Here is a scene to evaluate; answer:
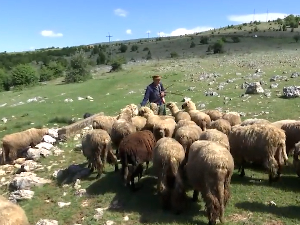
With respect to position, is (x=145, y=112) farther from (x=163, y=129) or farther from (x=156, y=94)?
(x=163, y=129)

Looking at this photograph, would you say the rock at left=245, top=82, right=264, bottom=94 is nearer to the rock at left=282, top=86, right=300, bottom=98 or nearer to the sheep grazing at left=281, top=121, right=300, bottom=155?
the rock at left=282, top=86, right=300, bottom=98

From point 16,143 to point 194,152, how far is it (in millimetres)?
10353

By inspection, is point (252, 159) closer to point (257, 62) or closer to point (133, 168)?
point (133, 168)

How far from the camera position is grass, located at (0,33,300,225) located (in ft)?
29.1

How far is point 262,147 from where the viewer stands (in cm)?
1009

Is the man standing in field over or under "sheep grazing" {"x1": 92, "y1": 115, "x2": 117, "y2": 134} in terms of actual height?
over

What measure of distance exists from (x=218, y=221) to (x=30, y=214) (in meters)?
4.97

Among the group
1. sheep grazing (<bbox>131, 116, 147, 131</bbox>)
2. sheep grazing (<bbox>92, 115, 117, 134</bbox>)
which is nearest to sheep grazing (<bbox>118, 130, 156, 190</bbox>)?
sheep grazing (<bbox>131, 116, 147, 131</bbox>)

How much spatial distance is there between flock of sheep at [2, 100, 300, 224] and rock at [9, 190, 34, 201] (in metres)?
2.03

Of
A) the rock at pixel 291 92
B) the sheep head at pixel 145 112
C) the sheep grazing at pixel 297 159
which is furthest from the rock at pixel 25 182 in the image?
the rock at pixel 291 92

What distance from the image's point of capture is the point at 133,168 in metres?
10.3

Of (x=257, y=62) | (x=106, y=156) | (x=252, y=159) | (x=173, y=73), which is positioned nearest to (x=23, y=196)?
(x=106, y=156)

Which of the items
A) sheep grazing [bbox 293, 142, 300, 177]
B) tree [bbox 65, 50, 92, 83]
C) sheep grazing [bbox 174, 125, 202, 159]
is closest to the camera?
sheep grazing [bbox 293, 142, 300, 177]

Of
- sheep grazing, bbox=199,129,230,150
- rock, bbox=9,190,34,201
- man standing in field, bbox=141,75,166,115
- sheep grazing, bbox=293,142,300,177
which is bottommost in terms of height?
rock, bbox=9,190,34,201
